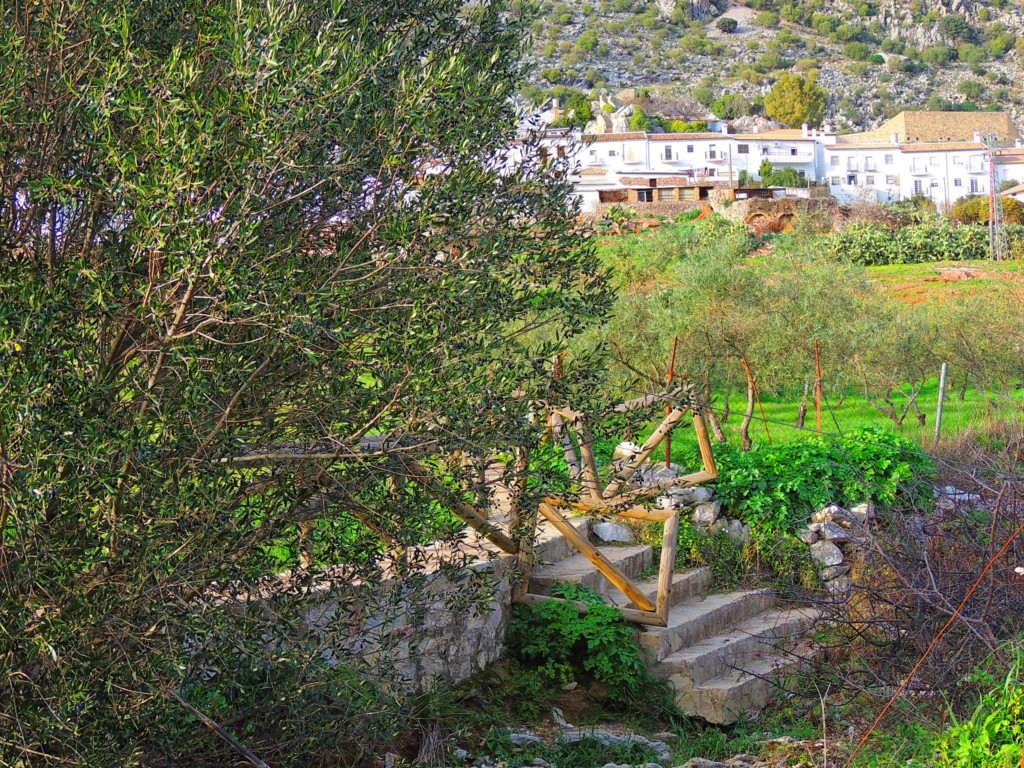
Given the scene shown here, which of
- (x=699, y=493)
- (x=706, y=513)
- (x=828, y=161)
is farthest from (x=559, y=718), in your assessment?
(x=828, y=161)

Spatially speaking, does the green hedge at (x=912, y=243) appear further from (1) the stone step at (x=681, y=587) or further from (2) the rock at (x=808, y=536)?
(1) the stone step at (x=681, y=587)

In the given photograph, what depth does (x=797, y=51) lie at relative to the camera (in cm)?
13125

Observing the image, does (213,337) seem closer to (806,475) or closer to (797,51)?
(806,475)

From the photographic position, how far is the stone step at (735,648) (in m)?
8.78

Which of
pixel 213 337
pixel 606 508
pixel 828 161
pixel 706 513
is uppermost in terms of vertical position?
pixel 828 161

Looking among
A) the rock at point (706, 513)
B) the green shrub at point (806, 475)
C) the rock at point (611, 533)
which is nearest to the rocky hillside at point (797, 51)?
the green shrub at point (806, 475)

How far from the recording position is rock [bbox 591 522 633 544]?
10.6 meters

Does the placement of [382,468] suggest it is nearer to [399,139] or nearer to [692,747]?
[399,139]

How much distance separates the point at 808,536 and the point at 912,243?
3481 cm

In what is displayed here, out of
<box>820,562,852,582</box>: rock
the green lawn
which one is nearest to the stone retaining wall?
<box>820,562,852,582</box>: rock

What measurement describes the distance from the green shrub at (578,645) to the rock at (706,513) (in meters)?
2.89

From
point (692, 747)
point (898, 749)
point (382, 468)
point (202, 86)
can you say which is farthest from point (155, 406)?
point (692, 747)

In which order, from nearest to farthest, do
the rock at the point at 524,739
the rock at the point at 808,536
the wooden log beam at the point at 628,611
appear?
the rock at the point at 524,739 → the wooden log beam at the point at 628,611 → the rock at the point at 808,536

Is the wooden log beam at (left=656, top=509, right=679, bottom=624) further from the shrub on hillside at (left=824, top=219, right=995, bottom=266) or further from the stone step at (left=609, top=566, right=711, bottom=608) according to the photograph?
the shrub on hillside at (left=824, top=219, right=995, bottom=266)
